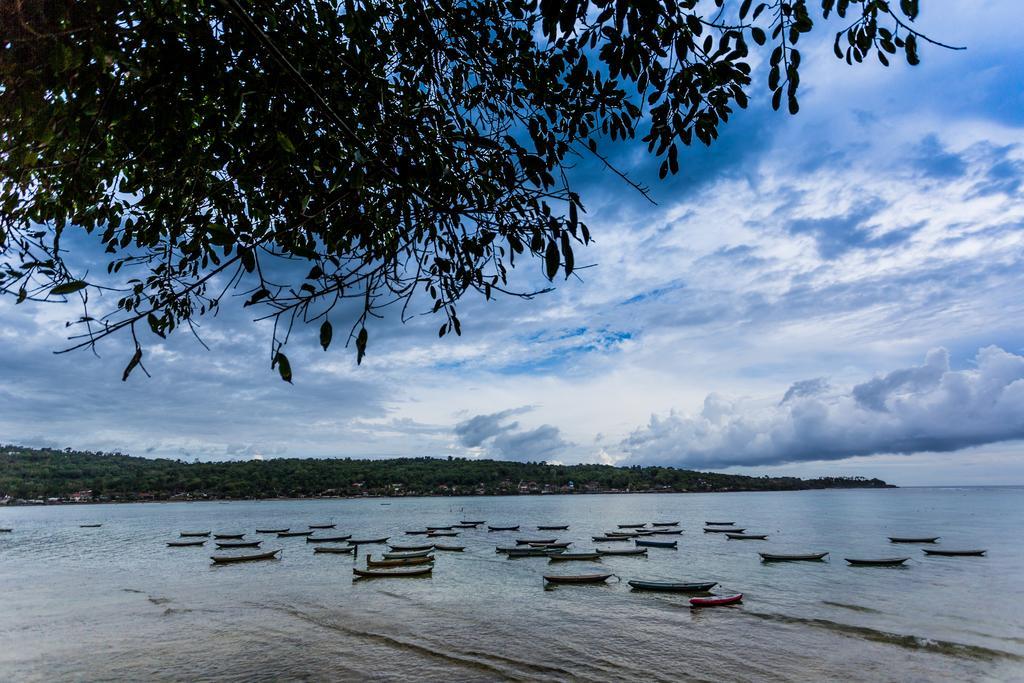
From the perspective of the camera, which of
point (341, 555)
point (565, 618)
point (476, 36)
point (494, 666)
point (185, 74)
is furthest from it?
point (341, 555)

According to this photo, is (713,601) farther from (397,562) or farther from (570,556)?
(397,562)

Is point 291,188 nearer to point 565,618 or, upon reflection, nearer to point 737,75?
point 737,75

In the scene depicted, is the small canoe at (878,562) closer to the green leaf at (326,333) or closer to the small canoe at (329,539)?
the small canoe at (329,539)

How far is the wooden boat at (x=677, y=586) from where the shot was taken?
27266 mm

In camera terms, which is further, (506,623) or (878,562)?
(878,562)

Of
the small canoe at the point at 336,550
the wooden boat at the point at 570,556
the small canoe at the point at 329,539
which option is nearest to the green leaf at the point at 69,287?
the wooden boat at the point at 570,556

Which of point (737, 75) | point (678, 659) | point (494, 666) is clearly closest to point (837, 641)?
point (678, 659)

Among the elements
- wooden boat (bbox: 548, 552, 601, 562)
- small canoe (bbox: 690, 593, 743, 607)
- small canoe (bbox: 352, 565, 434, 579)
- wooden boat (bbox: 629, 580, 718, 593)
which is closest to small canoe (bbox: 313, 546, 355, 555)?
small canoe (bbox: 352, 565, 434, 579)

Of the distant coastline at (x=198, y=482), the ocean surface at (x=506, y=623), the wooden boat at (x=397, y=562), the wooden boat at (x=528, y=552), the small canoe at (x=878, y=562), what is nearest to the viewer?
the ocean surface at (x=506, y=623)

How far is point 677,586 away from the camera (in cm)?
2747

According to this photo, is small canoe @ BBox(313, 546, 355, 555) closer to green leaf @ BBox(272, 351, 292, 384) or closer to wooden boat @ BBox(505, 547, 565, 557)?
wooden boat @ BBox(505, 547, 565, 557)

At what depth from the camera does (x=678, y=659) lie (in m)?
17.6

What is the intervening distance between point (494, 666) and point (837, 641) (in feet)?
40.1

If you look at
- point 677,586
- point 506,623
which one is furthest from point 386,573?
point 677,586
